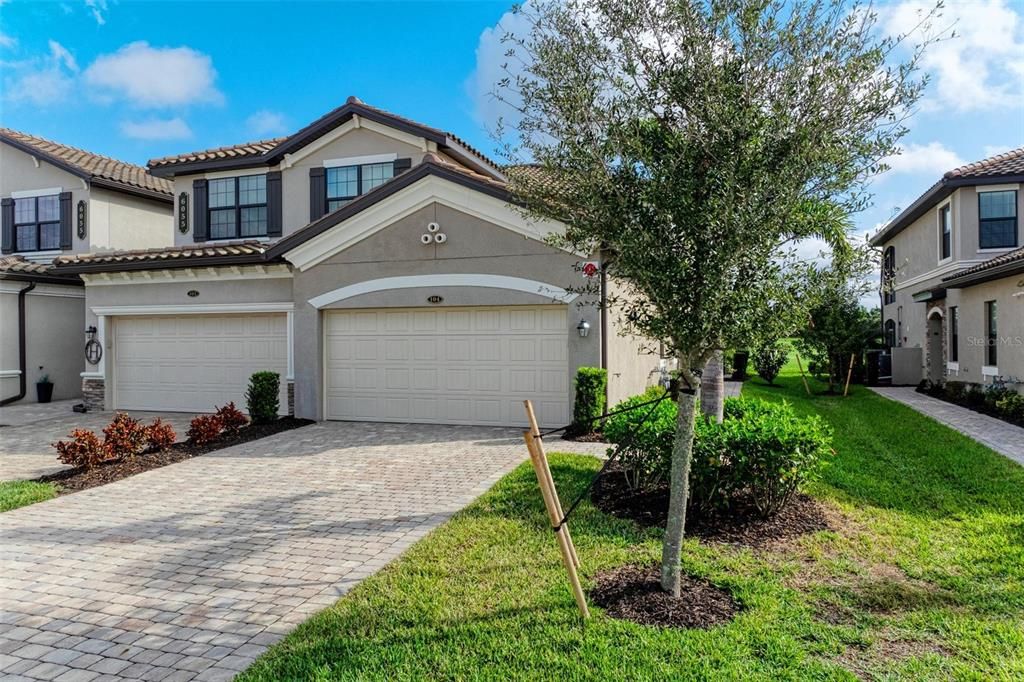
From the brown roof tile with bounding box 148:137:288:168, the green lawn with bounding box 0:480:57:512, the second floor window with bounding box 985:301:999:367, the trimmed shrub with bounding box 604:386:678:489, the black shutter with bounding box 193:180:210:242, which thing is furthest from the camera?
the black shutter with bounding box 193:180:210:242

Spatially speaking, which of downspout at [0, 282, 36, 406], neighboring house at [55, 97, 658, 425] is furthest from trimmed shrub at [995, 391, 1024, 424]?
downspout at [0, 282, 36, 406]

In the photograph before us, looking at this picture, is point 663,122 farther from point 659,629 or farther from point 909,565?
point 909,565

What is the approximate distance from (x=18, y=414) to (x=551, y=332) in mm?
13268

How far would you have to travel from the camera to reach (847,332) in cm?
1897

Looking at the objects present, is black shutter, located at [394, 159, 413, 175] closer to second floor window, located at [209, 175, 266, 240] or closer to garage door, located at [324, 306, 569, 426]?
second floor window, located at [209, 175, 266, 240]

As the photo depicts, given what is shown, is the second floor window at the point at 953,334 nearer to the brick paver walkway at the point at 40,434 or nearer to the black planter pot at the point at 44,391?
the brick paver walkway at the point at 40,434

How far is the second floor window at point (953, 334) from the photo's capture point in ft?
60.0

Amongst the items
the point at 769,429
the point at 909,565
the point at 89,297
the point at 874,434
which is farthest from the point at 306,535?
the point at 89,297

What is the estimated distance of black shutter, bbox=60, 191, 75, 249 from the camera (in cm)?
1850

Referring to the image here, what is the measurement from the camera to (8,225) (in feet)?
63.3

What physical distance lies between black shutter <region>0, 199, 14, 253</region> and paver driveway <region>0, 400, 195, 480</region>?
5.88 m

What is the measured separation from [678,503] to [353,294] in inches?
373

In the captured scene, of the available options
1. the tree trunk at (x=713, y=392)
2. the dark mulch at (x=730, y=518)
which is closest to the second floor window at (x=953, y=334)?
the tree trunk at (x=713, y=392)

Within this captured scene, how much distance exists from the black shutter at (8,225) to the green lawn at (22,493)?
14965 millimetres
